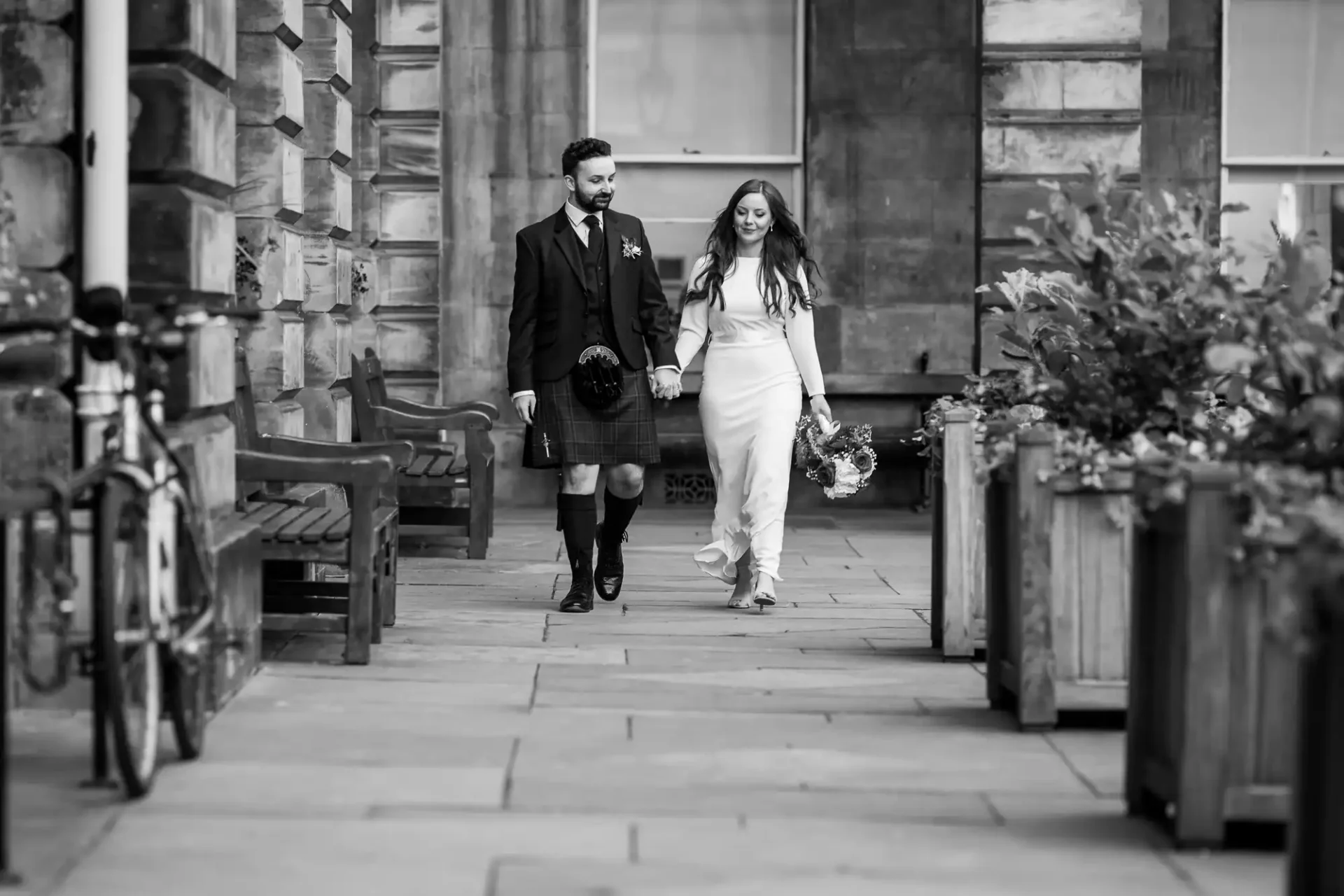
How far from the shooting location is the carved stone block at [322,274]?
1050 cm

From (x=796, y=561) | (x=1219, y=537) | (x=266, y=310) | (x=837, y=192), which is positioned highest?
(x=837, y=192)

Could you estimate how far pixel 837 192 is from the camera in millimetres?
14023

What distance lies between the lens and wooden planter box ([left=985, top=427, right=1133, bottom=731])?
5938 millimetres

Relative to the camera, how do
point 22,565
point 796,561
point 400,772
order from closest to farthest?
point 22,565
point 400,772
point 796,561

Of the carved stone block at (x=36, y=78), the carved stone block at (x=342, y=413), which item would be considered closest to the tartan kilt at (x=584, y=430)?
the carved stone block at (x=342, y=413)

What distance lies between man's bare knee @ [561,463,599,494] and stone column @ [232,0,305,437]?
4.61ft

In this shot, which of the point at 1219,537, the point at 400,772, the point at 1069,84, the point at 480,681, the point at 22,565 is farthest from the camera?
the point at 1069,84

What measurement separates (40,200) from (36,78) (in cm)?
37

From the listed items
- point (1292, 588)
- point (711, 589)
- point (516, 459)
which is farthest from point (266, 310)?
point (1292, 588)

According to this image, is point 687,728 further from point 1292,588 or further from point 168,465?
point 1292,588

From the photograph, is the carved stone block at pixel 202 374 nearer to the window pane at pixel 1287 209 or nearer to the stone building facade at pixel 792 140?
the stone building facade at pixel 792 140

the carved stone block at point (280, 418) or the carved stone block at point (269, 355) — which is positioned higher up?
the carved stone block at point (269, 355)

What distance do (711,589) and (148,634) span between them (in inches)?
197

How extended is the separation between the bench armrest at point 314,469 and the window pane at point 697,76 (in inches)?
292
